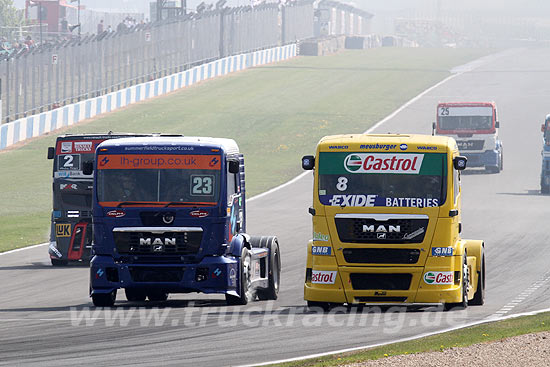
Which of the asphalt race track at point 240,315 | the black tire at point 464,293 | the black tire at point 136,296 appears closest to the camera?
the asphalt race track at point 240,315

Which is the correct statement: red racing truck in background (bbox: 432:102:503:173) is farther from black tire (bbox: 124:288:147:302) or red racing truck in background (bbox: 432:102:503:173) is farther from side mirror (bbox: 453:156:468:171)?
side mirror (bbox: 453:156:468:171)

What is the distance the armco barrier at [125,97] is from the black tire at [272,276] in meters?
31.7

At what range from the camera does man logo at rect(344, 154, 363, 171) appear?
48.9 feet

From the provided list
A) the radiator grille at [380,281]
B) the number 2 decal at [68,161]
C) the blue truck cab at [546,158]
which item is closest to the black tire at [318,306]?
the radiator grille at [380,281]

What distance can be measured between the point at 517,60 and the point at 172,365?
282 ft

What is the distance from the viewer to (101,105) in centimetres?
5634

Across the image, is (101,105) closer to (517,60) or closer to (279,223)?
(279,223)

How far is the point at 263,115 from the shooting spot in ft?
194

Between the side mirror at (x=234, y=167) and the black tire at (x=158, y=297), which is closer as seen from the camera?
the side mirror at (x=234, y=167)

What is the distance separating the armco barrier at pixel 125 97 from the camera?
48.2 metres

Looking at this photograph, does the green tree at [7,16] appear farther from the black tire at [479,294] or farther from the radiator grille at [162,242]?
the black tire at [479,294]

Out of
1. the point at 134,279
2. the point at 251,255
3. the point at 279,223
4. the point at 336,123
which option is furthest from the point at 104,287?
the point at 336,123

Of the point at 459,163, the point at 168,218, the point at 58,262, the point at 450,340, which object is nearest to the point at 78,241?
the point at 58,262

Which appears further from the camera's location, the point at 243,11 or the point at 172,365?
the point at 243,11
